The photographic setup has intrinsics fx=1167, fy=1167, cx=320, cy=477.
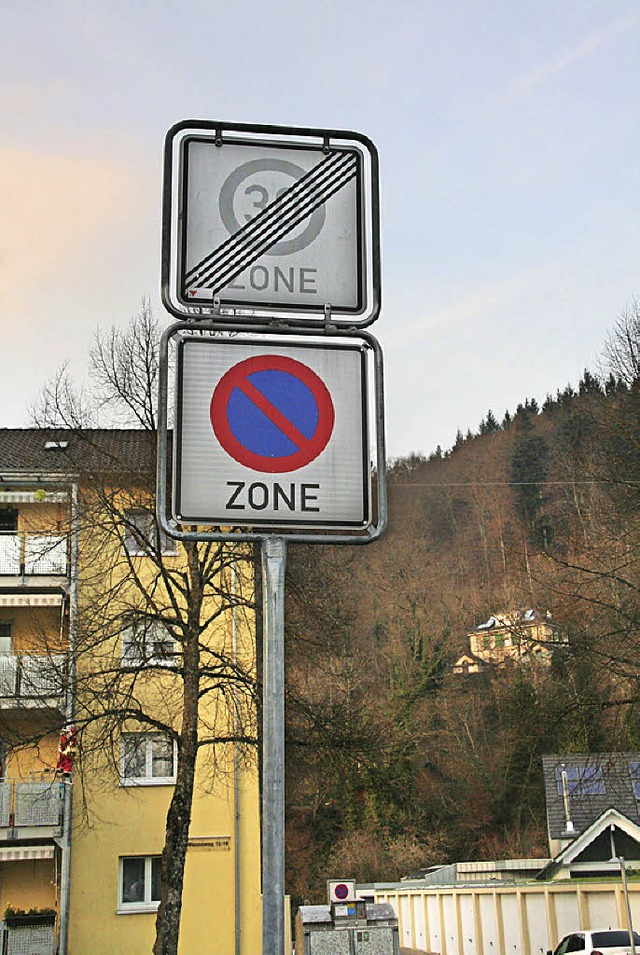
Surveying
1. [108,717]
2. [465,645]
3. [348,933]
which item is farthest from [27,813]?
[465,645]

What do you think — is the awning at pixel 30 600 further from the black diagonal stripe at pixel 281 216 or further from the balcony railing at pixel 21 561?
the black diagonal stripe at pixel 281 216

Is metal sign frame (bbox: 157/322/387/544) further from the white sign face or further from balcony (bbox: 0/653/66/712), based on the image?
balcony (bbox: 0/653/66/712)

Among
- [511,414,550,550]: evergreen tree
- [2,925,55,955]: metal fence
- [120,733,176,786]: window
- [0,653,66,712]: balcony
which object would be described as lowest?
[2,925,55,955]: metal fence

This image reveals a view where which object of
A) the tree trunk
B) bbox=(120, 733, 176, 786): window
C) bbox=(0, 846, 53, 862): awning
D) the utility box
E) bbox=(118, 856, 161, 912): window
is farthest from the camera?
bbox=(120, 733, 176, 786): window

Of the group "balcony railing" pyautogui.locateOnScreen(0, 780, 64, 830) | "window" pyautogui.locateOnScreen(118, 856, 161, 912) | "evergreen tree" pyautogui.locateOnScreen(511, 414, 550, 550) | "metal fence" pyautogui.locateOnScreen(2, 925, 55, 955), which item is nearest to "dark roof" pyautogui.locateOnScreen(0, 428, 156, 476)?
"balcony railing" pyautogui.locateOnScreen(0, 780, 64, 830)

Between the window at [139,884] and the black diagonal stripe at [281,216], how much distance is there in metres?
28.7

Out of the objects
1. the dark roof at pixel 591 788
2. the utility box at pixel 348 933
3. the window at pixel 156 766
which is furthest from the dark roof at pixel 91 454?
the dark roof at pixel 591 788

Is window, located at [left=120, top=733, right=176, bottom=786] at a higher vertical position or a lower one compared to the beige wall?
higher

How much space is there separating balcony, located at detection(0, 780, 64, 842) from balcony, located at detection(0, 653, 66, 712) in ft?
6.55

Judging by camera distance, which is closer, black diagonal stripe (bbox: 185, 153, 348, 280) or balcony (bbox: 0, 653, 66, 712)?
black diagonal stripe (bbox: 185, 153, 348, 280)

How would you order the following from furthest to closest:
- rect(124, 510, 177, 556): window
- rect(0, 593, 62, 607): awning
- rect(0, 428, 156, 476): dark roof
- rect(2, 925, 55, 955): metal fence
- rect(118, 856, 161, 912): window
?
rect(0, 593, 62, 607): awning, rect(118, 856, 161, 912): window, rect(2, 925, 55, 955): metal fence, rect(0, 428, 156, 476): dark roof, rect(124, 510, 177, 556): window

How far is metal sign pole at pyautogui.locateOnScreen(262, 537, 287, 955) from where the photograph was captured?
2367 millimetres

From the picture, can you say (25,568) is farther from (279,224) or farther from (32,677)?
(279,224)

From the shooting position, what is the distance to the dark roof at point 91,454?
2448cm
